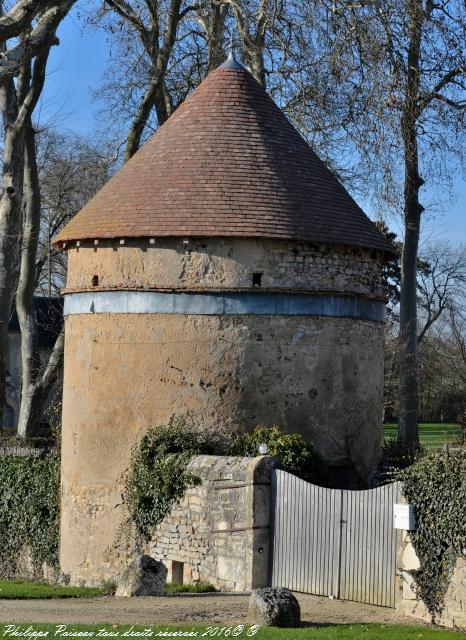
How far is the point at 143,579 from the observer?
13008 mm

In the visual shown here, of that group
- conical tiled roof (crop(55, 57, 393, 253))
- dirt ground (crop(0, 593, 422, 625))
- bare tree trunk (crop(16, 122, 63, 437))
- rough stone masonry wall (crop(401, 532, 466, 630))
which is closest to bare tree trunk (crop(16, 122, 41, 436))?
bare tree trunk (crop(16, 122, 63, 437))

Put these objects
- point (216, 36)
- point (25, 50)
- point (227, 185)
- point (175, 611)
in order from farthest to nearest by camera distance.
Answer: point (216, 36) → point (227, 185) → point (25, 50) → point (175, 611)

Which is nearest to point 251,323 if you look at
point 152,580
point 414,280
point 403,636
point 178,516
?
point 178,516

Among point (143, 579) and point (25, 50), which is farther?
point (143, 579)

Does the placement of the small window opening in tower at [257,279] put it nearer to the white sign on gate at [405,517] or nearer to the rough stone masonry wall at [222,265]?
the rough stone masonry wall at [222,265]

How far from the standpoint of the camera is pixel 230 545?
13.6 metres

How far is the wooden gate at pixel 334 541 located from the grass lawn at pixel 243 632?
139cm

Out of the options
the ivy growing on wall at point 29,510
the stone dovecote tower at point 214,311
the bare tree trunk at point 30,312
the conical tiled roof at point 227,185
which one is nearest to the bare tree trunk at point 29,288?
the bare tree trunk at point 30,312

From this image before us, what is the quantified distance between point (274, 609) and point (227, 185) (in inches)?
285

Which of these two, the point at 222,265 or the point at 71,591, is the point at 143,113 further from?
the point at 71,591

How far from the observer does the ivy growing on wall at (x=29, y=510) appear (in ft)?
58.0

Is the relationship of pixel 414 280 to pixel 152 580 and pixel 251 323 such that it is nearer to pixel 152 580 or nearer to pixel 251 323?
pixel 251 323

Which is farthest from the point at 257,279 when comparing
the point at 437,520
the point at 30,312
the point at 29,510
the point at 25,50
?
the point at 30,312

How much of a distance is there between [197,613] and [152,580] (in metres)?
1.73
